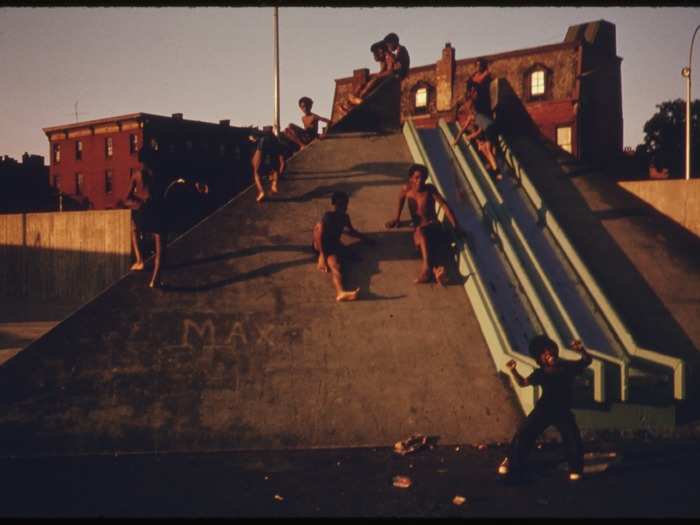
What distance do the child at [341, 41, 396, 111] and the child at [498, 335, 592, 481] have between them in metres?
10.3

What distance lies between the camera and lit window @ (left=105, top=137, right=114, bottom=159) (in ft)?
171

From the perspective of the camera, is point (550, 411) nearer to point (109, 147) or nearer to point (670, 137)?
point (670, 137)

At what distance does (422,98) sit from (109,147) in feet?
87.2

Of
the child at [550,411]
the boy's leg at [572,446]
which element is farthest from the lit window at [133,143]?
the boy's leg at [572,446]

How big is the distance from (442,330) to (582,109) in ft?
101

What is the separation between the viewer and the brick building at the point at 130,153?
166 ft

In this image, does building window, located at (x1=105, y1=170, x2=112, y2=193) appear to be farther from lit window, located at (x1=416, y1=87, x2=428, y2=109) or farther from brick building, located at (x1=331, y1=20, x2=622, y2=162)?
lit window, located at (x1=416, y1=87, x2=428, y2=109)

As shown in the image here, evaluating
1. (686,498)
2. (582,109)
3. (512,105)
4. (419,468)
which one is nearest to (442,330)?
(419,468)

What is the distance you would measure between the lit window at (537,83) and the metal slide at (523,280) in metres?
25.7

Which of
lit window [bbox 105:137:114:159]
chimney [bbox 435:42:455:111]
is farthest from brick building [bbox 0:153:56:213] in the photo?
chimney [bbox 435:42:455:111]

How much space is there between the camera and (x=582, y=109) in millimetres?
35844

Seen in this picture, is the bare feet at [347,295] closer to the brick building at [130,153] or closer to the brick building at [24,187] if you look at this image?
the brick building at [130,153]

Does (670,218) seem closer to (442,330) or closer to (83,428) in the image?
(442,330)

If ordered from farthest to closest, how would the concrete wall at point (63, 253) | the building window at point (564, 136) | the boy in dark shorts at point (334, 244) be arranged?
the building window at point (564, 136) → the concrete wall at point (63, 253) → the boy in dark shorts at point (334, 244)
